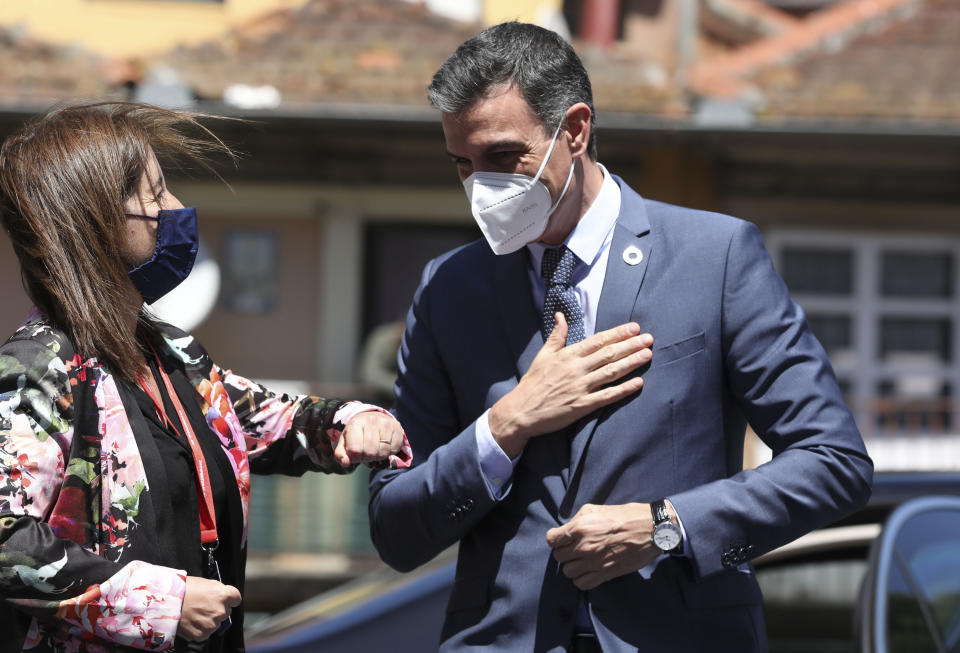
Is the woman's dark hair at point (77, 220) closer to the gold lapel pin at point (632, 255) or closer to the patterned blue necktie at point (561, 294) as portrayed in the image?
the patterned blue necktie at point (561, 294)

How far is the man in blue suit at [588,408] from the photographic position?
2076mm

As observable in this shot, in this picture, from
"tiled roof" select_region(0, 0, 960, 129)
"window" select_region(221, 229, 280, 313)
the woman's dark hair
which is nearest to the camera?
the woman's dark hair

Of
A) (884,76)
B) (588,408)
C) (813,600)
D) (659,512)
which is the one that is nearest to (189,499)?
(588,408)

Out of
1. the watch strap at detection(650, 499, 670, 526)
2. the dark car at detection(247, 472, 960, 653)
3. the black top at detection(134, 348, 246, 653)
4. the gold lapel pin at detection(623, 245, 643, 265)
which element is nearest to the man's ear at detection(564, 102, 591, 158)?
the gold lapel pin at detection(623, 245, 643, 265)

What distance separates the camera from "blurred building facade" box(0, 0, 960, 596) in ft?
29.6

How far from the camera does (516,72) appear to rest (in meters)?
2.25

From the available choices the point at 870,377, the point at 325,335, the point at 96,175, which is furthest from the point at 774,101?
the point at 96,175

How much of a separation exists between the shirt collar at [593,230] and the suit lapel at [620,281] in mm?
42

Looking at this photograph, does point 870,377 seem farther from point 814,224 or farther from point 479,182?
point 479,182

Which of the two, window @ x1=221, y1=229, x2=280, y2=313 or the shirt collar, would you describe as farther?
window @ x1=221, y1=229, x2=280, y2=313

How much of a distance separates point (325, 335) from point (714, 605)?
824 centimetres

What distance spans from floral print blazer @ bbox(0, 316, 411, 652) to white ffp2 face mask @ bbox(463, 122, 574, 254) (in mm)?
765

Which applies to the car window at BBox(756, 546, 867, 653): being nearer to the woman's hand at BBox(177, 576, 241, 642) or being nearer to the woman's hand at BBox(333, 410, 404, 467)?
the woman's hand at BBox(333, 410, 404, 467)

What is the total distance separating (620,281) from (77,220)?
1.00m
